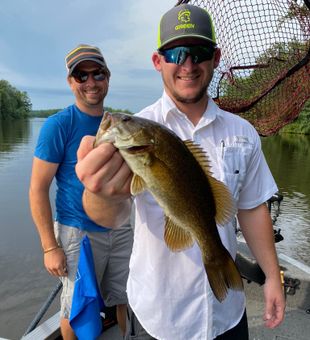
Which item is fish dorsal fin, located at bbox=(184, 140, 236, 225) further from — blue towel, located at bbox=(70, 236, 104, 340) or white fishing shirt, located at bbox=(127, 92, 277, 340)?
blue towel, located at bbox=(70, 236, 104, 340)

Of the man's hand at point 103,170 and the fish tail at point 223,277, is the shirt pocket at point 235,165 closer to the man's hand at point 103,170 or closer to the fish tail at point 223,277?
the fish tail at point 223,277

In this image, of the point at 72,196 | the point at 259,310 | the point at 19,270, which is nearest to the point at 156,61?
the point at 72,196

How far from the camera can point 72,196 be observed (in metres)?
3.17

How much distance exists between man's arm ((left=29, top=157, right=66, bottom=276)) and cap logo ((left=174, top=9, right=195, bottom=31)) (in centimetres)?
172

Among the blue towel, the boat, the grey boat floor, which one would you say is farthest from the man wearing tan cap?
the grey boat floor

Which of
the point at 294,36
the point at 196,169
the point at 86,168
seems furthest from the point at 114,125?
the point at 294,36

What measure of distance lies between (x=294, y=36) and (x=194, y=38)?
6.06 feet

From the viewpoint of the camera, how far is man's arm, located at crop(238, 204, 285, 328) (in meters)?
2.22

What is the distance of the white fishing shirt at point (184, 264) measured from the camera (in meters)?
1.92

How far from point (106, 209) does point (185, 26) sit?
1.12 m

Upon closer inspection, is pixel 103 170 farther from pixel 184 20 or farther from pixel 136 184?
pixel 184 20

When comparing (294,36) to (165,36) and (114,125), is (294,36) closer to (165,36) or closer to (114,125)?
(165,36)

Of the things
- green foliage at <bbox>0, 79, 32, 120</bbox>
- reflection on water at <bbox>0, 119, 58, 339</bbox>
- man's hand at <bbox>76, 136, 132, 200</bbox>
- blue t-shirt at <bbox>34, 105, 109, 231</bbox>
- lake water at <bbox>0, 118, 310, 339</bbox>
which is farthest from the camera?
green foliage at <bbox>0, 79, 32, 120</bbox>

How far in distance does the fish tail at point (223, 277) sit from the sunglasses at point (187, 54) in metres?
1.11
